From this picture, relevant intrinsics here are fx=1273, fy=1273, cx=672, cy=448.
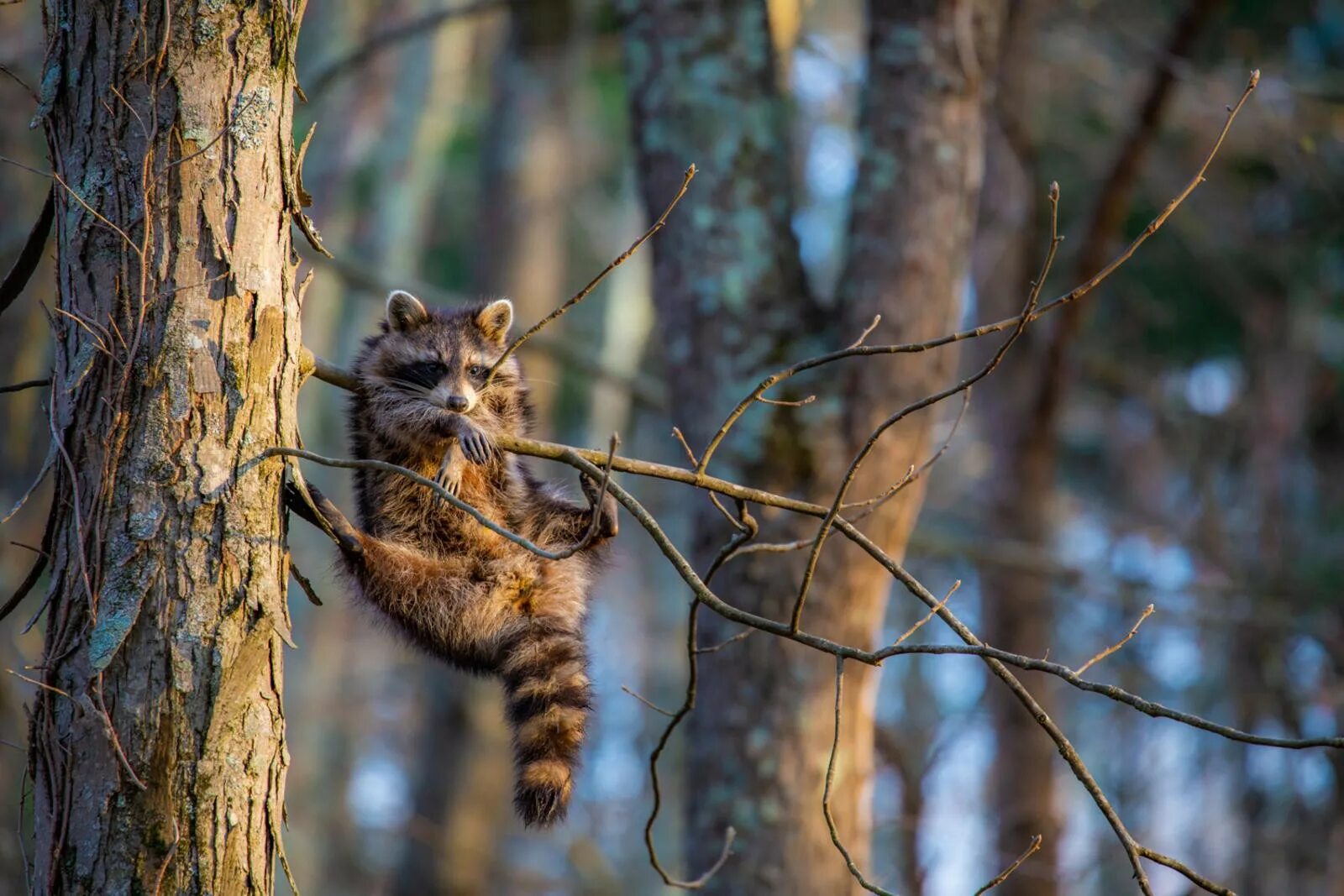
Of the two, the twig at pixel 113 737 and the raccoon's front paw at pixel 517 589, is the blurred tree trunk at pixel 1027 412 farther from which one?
the twig at pixel 113 737

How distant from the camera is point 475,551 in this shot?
3.62 m

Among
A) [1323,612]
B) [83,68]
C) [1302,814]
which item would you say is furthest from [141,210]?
[1302,814]

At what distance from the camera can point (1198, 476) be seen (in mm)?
10469

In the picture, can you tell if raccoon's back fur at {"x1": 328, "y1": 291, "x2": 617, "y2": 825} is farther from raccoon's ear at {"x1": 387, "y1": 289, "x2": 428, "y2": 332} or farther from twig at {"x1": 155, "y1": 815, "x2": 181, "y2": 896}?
twig at {"x1": 155, "y1": 815, "x2": 181, "y2": 896}

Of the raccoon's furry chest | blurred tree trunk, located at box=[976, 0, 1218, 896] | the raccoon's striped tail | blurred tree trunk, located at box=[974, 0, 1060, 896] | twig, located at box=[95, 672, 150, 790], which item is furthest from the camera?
blurred tree trunk, located at box=[974, 0, 1060, 896]

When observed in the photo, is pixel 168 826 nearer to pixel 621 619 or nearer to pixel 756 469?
pixel 756 469

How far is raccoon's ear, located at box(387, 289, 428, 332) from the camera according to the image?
170 inches

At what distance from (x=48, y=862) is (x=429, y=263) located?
1972 centimetres

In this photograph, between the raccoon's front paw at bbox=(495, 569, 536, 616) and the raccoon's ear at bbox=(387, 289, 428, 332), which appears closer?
the raccoon's front paw at bbox=(495, 569, 536, 616)

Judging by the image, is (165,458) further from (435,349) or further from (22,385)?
(435,349)

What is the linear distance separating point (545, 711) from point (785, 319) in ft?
7.74

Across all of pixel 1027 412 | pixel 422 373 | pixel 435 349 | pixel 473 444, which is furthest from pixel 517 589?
pixel 1027 412

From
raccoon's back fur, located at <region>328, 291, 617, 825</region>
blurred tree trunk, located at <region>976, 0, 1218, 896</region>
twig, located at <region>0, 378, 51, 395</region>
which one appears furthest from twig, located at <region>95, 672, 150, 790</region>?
blurred tree trunk, located at <region>976, 0, 1218, 896</region>

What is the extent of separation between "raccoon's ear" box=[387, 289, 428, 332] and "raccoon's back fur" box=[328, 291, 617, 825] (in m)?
0.06
